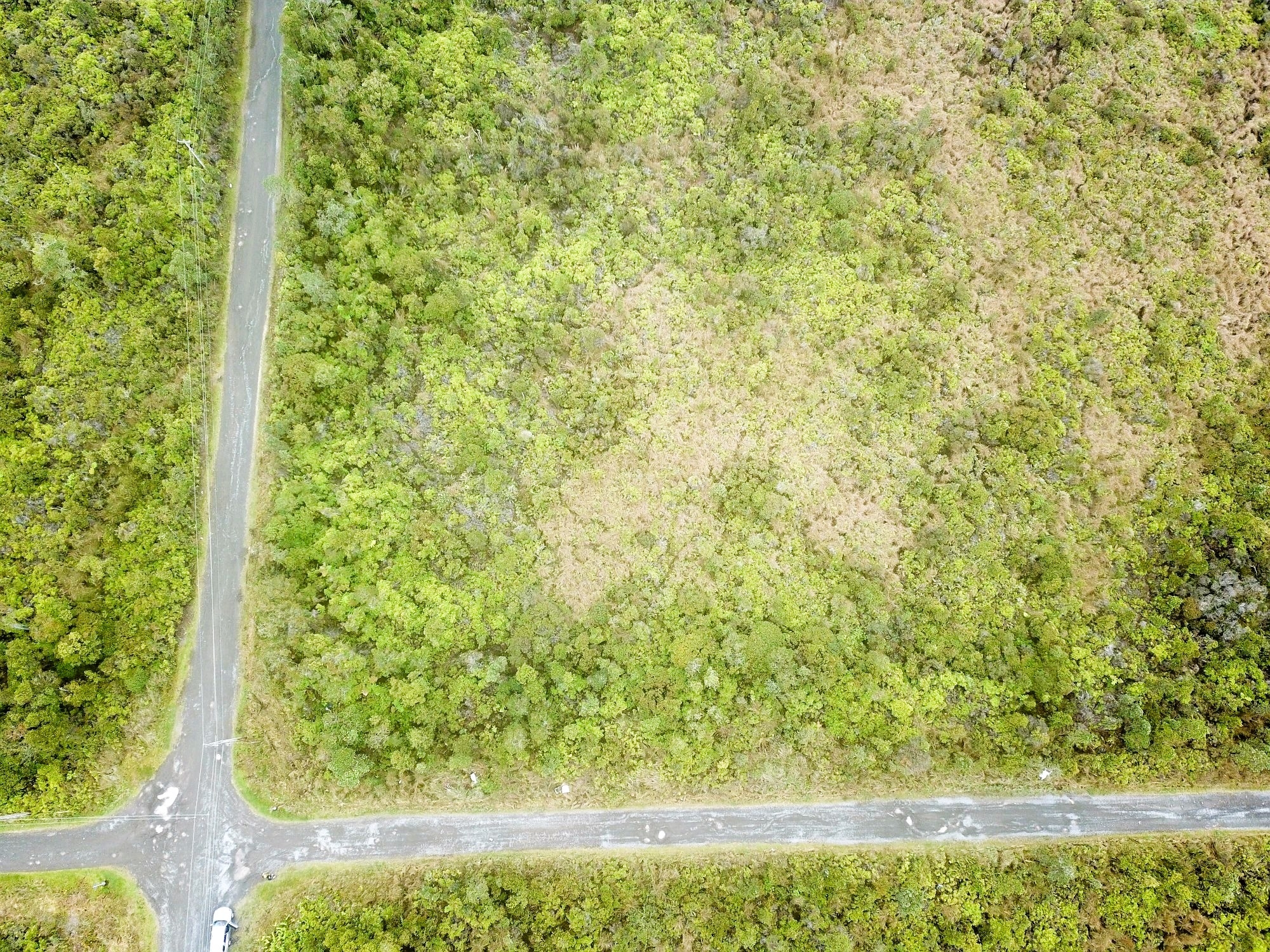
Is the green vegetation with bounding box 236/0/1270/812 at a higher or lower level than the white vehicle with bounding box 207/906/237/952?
higher

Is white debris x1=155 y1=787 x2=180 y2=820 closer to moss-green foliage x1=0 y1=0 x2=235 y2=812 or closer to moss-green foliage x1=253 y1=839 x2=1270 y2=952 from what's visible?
moss-green foliage x1=0 y1=0 x2=235 y2=812

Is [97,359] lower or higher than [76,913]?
higher

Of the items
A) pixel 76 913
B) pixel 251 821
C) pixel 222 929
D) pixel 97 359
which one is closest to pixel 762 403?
pixel 251 821

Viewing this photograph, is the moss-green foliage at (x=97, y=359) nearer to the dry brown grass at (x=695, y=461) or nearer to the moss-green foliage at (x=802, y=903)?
the moss-green foliage at (x=802, y=903)

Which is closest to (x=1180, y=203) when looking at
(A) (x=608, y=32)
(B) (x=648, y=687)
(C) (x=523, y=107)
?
(A) (x=608, y=32)

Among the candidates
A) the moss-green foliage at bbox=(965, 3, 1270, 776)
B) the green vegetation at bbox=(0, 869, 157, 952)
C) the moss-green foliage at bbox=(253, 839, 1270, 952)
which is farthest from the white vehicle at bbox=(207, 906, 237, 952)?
the moss-green foliage at bbox=(965, 3, 1270, 776)

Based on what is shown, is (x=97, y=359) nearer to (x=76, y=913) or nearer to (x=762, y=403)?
(x=76, y=913)
